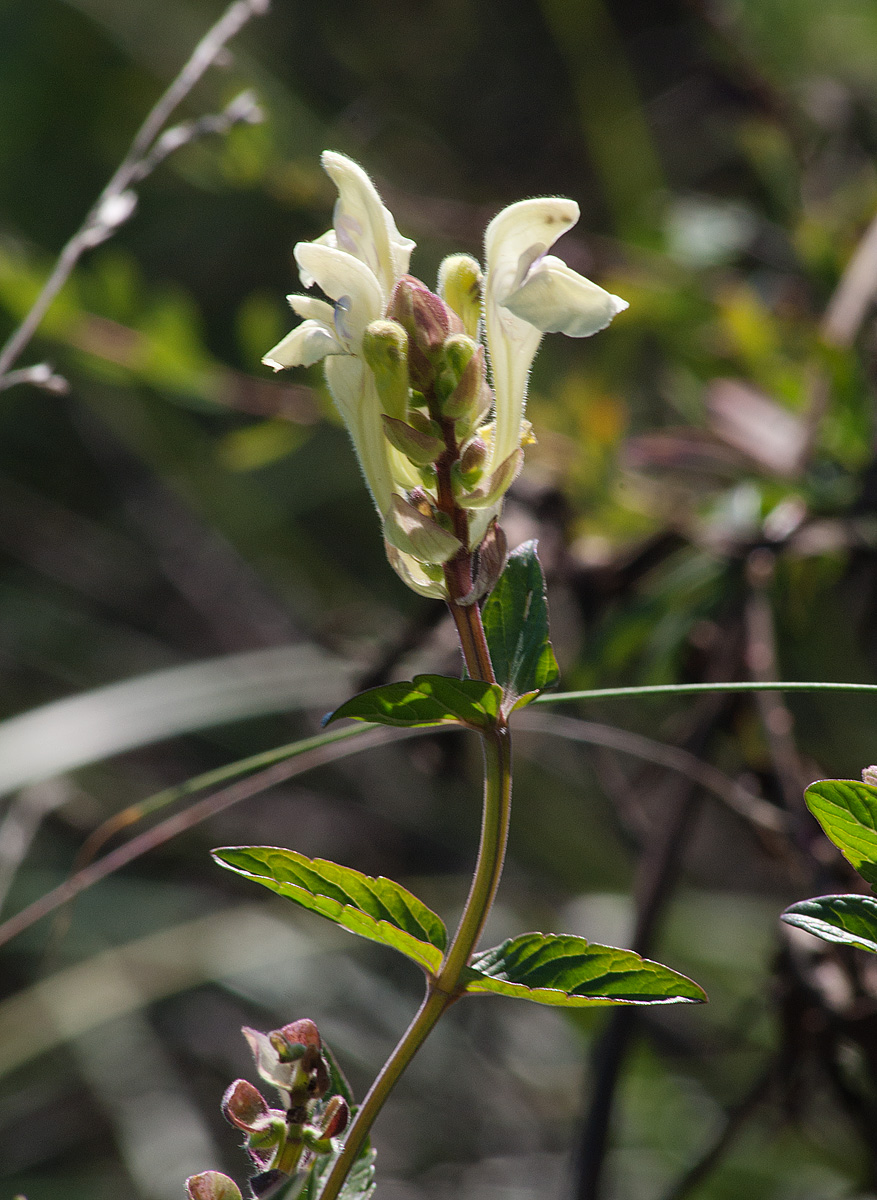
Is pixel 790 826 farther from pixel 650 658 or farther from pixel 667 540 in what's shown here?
pixel 667 540

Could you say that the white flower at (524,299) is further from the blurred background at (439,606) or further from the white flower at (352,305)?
the blurred background at (439,606)

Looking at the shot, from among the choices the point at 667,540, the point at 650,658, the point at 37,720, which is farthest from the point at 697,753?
the point at 37,720

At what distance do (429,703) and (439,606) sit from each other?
60 cm

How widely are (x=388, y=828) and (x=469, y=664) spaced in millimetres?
1361

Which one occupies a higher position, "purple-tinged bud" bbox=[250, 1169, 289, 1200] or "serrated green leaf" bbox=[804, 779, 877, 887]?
"serrated green leaf" bbox=[804, 779, 877, 887]

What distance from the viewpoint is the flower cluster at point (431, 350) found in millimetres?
339

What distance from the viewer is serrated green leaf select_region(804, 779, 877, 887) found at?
13.6 inches

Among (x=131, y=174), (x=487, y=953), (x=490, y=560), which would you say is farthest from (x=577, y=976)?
(x=131, y=174)

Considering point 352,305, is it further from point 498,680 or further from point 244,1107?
point 244,1107

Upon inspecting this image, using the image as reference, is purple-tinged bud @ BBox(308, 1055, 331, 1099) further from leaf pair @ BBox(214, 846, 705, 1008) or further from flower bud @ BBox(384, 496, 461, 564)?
flower bud @ BBox(384, 496, 461, 564)

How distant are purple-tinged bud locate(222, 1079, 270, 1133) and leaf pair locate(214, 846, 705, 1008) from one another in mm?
76

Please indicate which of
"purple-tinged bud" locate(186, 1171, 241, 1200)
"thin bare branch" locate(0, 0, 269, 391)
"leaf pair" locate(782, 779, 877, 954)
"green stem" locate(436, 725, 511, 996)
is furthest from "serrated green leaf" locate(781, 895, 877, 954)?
"thin bare branch" locate(0, 0, 269, 391)

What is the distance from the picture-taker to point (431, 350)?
1.11 feet

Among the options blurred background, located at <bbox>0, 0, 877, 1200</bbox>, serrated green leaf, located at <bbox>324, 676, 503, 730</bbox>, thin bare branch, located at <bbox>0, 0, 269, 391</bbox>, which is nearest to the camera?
serrated green leaf, located at <bbox>324, 676, 503, 730</bbox>
